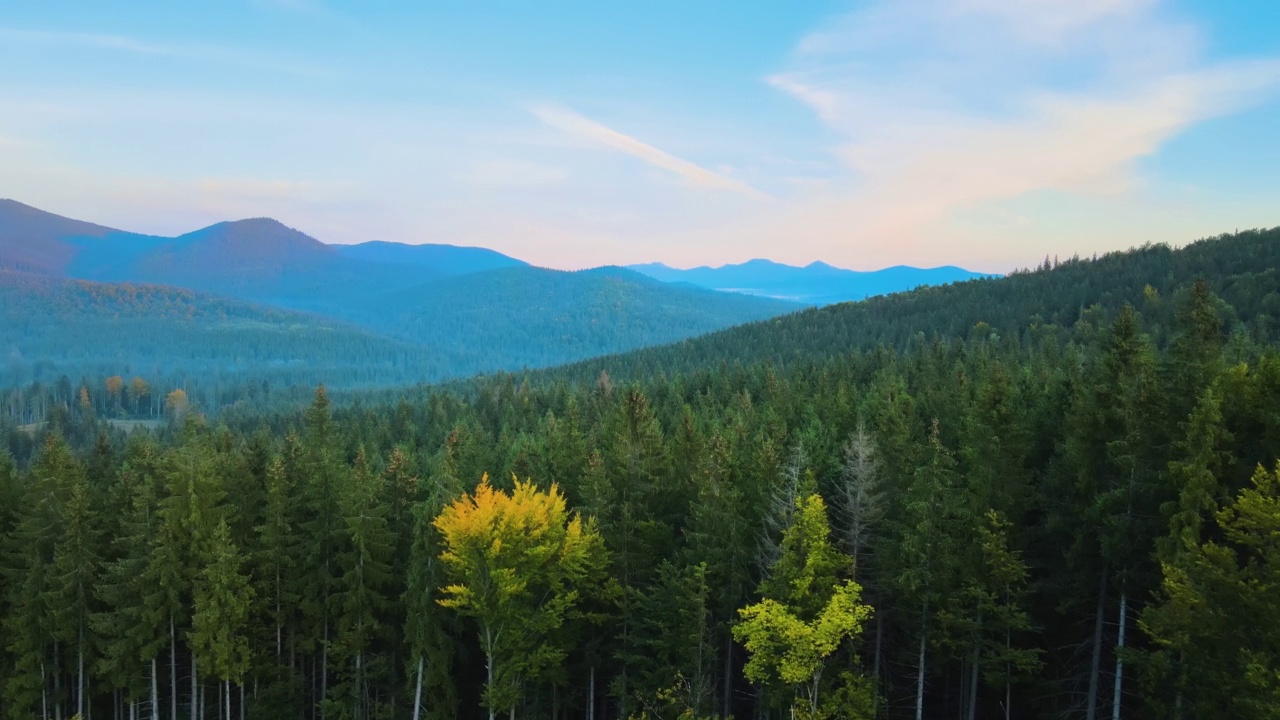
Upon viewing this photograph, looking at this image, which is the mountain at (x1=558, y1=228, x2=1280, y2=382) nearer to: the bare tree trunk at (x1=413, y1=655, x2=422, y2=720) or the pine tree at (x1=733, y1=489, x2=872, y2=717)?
the pine tree at (x1=733, y1=489, x2=872, y2=717)

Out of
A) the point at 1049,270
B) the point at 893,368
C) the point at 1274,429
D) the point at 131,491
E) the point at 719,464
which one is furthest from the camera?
the point at 1049,270

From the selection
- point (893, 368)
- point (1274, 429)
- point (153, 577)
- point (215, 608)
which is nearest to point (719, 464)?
point (1274, 429)

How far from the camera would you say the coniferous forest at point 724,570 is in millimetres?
23109

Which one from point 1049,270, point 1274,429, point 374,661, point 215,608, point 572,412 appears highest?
point 1049,270

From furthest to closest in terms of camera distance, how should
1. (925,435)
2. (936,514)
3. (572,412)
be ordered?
(572,412)
(925,435)
(936,514)

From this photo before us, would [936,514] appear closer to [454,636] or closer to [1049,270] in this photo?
[454,636]

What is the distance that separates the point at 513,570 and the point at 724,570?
26.7 feet

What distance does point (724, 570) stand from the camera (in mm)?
30109

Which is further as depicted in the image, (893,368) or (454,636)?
(893,368)

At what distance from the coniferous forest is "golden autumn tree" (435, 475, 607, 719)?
0.15 metres

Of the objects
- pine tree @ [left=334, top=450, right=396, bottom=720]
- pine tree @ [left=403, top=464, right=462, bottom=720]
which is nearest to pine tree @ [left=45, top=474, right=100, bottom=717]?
pine tree @ [left=334, top=450, right=396, bottom=720]

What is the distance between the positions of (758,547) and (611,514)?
22.1 feet

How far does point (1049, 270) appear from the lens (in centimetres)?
17062

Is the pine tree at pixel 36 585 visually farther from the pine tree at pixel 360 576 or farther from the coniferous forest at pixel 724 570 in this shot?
the pine tree at pixel 360 576
